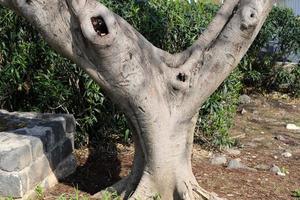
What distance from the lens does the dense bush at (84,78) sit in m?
6.39

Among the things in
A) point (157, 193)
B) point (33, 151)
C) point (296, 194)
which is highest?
point (33, 151)

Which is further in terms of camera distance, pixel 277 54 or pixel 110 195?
pixel 277 54

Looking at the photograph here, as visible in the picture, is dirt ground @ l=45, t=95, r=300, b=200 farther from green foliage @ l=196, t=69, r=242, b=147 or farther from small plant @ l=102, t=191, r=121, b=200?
small plant @ l=102, t=191, r=121, b=200

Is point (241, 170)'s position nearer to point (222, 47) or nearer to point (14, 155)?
point (222, 47)

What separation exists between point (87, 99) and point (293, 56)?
18.1 ft

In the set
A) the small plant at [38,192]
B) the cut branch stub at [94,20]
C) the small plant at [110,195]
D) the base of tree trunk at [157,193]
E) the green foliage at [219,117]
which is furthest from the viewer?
the green foliage at [219,117]

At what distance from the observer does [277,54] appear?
10.5 meters

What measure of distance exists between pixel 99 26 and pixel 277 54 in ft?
22.5

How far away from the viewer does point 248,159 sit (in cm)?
679

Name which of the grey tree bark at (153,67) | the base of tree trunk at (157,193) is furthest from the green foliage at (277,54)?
the grey tree bark at (153,67)

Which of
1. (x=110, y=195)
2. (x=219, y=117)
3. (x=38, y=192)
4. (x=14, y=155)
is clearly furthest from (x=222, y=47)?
Answer: (x=219, y=117)

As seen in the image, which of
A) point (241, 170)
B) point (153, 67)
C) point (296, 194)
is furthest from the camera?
point (241, 170)

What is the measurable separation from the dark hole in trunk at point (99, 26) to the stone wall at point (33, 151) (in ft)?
4.55

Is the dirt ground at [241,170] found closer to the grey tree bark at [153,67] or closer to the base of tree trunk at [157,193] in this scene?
the base of tree trunk at [157,193]
